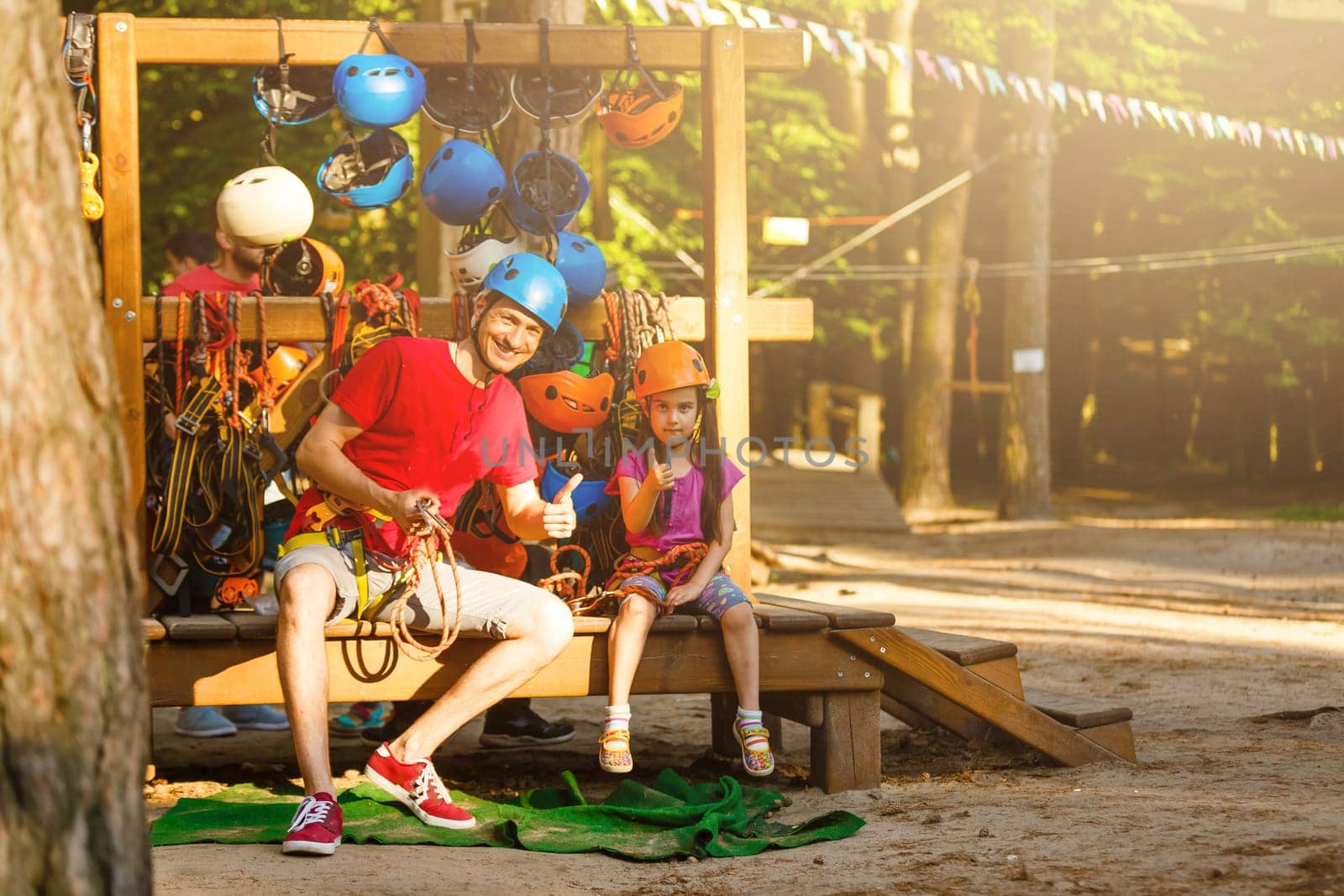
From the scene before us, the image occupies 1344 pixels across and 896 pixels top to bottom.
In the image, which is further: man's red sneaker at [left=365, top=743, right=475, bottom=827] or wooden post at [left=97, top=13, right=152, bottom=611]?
wooden post at [left=97, top=13, right=152, bottom=611]

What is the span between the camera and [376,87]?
5082 mm

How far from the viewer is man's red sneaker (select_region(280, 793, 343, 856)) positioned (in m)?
3.91

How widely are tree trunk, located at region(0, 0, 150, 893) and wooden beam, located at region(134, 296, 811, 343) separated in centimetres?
263

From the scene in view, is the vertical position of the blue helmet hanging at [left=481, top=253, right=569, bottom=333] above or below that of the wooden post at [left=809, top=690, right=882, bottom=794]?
above

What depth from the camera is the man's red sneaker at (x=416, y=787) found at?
14.0 feet

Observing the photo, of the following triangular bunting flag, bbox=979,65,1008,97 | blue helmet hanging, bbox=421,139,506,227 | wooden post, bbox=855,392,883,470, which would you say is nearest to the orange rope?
blue helmet hanging, bbox=421,139,506,227

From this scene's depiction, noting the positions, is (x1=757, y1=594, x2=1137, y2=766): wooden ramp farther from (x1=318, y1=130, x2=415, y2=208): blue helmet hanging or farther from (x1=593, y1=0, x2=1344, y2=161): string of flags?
(x1=593, y1=0, x2=1344, y2=161): string of flags

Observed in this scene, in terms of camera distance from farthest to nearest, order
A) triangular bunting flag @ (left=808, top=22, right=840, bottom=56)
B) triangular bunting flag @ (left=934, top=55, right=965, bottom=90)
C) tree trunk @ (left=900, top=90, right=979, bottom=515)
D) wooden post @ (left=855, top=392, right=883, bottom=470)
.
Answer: wooden post @ (left=855, top=392, right=883, bottom=470) → tree trunk @ (left=900, top=90, right=979, bottom=515) → triangular bunting flag @ (left=934, top=55, right=965, bottom=90) → triangular bunting flag @ (left=808, top=22, right=840, bottom=56)

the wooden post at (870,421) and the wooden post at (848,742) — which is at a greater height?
the wooden post at (870,421)

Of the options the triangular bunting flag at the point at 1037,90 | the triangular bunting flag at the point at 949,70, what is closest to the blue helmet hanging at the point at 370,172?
the triangular bunting flag at the point at 949,70

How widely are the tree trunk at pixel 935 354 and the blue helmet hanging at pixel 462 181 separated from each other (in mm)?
12786

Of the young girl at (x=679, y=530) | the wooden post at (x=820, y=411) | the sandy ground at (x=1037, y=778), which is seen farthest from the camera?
the wooden post at (x=820, y=411)

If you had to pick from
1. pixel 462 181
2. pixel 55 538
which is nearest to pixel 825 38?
pixel 462 181

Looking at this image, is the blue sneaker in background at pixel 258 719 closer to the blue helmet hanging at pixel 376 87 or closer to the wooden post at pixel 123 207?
the wooden post at pixel 123 207
